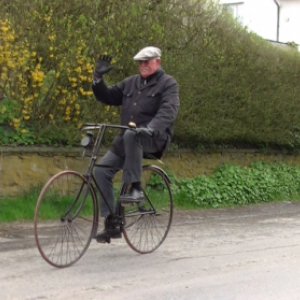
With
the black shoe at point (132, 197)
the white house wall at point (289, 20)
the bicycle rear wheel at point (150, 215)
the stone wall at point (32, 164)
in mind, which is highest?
the black shoe at point (132, 197)

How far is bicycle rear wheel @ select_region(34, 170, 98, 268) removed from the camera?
5.72 m

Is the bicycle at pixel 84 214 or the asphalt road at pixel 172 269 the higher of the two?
the bicycle at pixel 84 214

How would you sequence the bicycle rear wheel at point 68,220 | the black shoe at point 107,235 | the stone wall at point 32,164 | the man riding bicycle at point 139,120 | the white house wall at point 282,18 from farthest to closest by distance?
the white house wall at point 282,18 → the stone wall at point 32,164 → the black shoe at point 107,235 → the man riding bicycle at point 139,120 → the bicycle rear wheel at point 68,220

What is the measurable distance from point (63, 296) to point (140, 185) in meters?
1.56

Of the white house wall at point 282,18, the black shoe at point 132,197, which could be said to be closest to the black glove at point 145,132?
the black shoe at point 132,197

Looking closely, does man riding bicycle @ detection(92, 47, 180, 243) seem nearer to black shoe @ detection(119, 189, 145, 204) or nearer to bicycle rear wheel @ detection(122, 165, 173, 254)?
black shoe @ detection(119, 189, 145, 204)

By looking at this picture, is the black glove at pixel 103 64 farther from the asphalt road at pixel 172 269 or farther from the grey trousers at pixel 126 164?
the asphalt road at pixel 172 269

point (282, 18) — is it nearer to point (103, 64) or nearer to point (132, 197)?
point (103, 64)

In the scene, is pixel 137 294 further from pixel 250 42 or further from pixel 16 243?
pixel 250 42

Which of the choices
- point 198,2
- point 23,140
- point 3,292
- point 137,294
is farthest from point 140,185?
point 198,2

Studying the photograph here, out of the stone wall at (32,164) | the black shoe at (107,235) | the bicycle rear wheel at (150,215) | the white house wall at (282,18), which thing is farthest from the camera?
the white house wall at (282,18)

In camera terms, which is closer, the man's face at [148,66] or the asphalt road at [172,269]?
the asphalt road at [172,269]

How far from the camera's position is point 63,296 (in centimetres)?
502

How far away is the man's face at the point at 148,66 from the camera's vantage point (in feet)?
20.5
